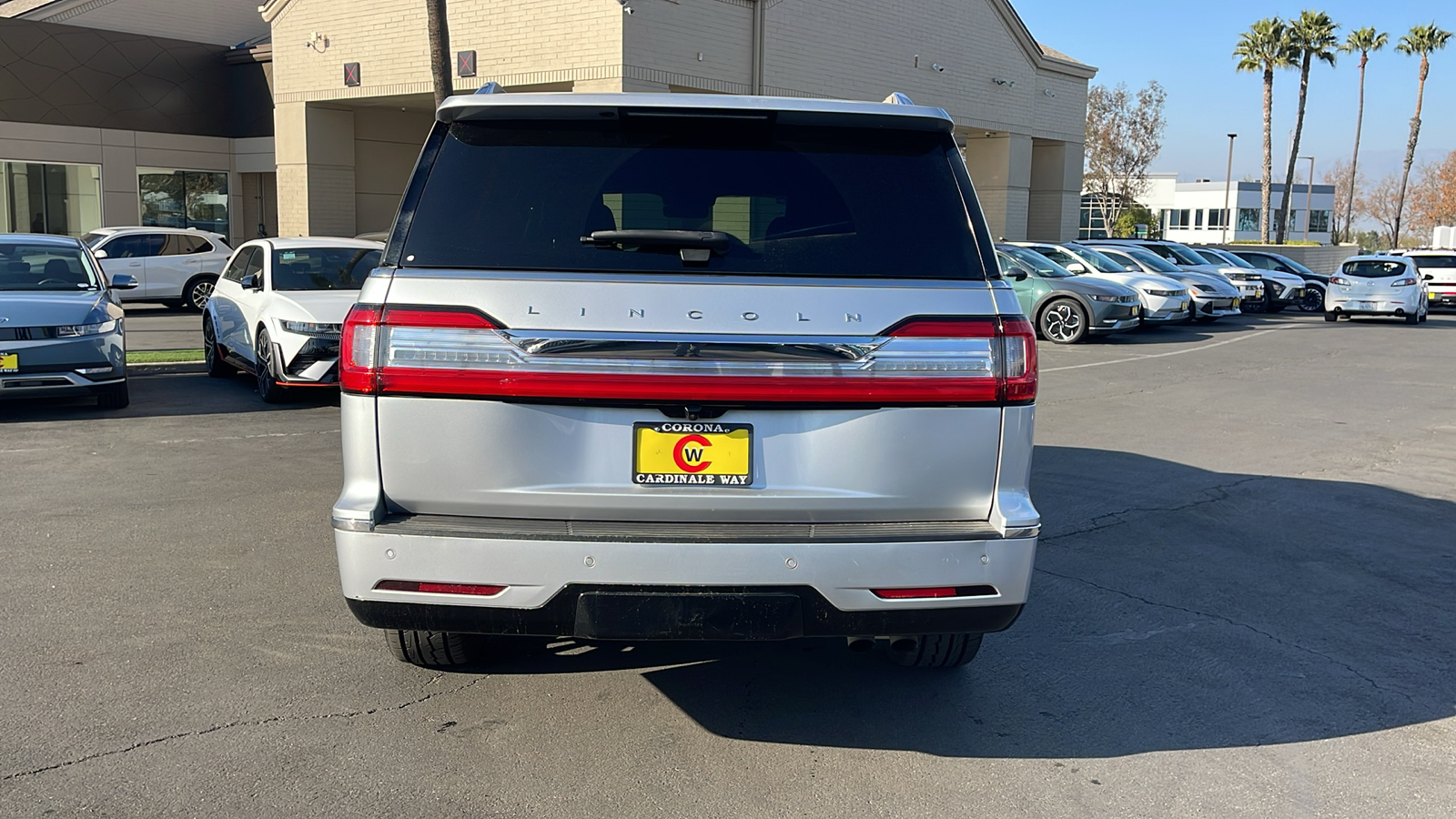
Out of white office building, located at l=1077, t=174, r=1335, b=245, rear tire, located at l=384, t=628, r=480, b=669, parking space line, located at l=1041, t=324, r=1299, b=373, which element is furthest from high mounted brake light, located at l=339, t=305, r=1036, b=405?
white office building, located at l=1077, t=174, r=1335, b=245

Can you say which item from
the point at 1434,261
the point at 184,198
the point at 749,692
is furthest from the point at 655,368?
the point at 184,198

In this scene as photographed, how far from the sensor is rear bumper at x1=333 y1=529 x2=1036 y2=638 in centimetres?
342

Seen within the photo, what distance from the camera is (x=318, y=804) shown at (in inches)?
140

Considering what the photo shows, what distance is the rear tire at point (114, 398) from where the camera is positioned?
10.9m

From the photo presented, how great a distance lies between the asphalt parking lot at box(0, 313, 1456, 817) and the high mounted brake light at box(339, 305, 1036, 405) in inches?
48.0

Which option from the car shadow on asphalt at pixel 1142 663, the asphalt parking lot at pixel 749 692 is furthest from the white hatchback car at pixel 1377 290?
the car shadow on asphalt at pixel 1142 663

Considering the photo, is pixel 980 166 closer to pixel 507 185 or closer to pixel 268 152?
pixel 268 152

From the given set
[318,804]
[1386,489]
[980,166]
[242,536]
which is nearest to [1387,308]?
[980,166]

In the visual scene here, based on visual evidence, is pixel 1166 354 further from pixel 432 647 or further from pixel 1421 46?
pixel 1421 46

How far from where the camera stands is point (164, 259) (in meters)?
21.9

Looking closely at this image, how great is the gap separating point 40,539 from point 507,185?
4292 millimetres

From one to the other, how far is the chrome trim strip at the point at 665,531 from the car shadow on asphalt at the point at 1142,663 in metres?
0.91

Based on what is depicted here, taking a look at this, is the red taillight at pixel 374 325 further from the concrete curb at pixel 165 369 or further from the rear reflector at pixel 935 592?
the concrete curb at pixel 165 369

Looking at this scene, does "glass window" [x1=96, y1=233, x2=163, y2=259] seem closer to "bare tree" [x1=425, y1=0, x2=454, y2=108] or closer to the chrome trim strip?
"bare tree" [x1=425, y1=0, x2=454, y2=108]
